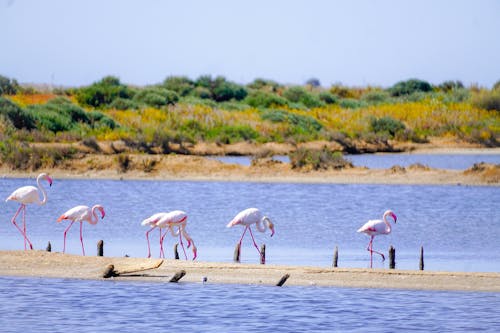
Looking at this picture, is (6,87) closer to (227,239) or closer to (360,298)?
(227,239)

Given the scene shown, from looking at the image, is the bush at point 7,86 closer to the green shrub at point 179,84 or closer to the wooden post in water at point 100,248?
the green shrub at point 179,84

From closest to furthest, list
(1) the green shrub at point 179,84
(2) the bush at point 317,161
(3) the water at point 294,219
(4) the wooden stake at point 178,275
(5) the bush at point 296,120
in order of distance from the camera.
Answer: (4) the wooden stake at point 178,275 < (3) the water at point 294,219 < (2) the bush at point 317,161 < (5) the bush at point 296,120 < (1) the green shrub at point 179,84

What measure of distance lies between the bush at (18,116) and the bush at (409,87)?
130 ft

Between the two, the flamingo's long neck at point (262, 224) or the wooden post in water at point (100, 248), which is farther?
the flamingo's long neck at point (262, 224)

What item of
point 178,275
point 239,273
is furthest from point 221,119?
point 178,275

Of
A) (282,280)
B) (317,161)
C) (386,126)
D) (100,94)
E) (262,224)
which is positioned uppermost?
(100,94)

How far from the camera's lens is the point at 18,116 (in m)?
46.2

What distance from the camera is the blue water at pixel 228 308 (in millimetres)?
14750

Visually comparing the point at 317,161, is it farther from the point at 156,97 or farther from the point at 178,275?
the point at 156,97

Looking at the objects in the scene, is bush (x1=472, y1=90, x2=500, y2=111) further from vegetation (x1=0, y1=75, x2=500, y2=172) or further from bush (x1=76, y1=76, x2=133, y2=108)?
bush (x1=76, y1=76, x2=133, y2=108)

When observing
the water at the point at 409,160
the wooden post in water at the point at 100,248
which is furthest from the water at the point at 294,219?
the water at the point at 409,160

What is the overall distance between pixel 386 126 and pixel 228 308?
38.4 meters

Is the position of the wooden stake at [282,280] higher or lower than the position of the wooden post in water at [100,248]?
lower

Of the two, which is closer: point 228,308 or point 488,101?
point 228,308
